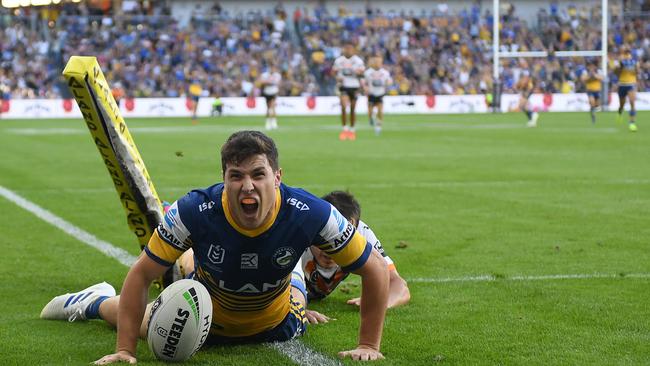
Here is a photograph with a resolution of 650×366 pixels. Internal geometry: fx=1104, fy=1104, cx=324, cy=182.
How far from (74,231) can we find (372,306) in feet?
20.5

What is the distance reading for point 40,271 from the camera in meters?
8.66

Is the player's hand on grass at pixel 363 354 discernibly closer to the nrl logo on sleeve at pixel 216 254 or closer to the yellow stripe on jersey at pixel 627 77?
the nrl logo on sleeve at pixel 216 254

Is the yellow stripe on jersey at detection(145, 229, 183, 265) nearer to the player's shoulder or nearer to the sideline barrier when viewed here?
the player's shoulder

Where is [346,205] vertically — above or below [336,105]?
above

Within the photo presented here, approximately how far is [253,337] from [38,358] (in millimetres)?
1124

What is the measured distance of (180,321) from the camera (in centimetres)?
540

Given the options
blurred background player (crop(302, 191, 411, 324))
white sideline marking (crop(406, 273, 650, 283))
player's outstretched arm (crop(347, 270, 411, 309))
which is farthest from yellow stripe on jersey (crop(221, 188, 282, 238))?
white sideline marking (crop(406, 273, 650, 283))

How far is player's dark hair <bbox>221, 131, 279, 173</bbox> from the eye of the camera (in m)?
5.06

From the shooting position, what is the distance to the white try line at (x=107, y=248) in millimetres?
5605

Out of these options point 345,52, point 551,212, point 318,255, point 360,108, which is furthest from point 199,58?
point 318,255

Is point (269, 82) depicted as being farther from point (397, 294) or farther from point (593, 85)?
point (397, 294)

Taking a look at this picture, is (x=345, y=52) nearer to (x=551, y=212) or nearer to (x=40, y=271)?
(x=551, y=212)

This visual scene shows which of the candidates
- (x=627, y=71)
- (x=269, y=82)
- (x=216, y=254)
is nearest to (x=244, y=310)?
(x=216, y=254)

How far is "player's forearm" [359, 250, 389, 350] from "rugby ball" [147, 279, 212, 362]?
0.78 metres
